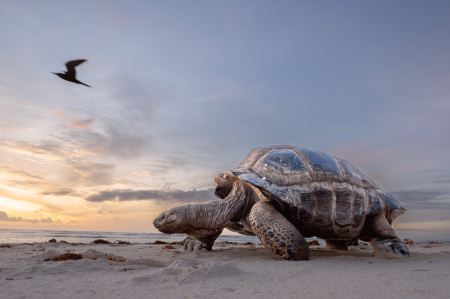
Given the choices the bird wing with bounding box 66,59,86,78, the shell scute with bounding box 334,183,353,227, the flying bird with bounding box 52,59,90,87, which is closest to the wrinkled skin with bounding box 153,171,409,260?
the shell scute with bounding box 334,183,353,227

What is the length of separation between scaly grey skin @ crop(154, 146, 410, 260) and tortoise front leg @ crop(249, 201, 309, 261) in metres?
0.02

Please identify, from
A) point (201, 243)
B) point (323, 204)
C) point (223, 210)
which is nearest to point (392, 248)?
point (323, 204)

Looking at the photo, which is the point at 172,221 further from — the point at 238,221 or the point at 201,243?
the point at 238,221

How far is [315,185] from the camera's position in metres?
5.89

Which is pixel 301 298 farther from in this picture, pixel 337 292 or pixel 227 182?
pixel 227 182

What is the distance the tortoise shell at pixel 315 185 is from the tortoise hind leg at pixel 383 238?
0.93 ft

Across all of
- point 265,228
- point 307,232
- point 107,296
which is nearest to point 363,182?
point 307,232

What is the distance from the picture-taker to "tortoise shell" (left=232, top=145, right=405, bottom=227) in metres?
5.73

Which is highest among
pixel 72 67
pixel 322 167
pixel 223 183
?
pixel 72 67

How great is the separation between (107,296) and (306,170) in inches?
187

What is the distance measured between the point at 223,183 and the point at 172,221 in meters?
1.86

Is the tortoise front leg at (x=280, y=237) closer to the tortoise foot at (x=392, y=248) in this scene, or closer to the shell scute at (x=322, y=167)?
the shell scute at (x=322, y=167)

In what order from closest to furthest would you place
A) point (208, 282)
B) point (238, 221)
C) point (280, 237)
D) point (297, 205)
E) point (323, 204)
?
point (208, 282) < point (280, 237) < point (297, 205) < point (323, 204) < point (238, 221)

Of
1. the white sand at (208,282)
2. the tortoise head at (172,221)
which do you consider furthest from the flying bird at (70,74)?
the white sand at (208,282)
